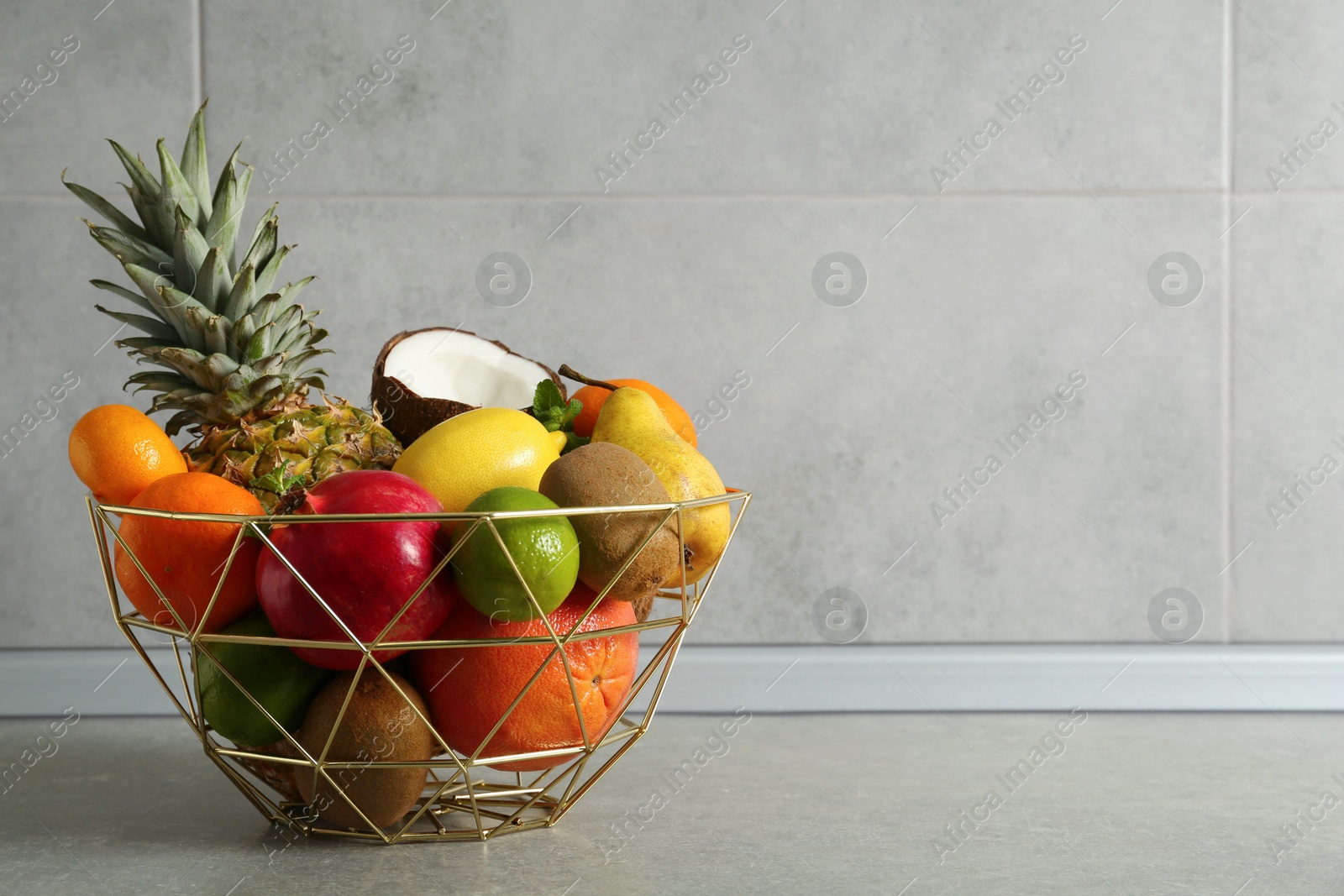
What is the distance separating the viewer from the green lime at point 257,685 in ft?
1.81

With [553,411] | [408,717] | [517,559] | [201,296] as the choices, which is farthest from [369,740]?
[201,296]

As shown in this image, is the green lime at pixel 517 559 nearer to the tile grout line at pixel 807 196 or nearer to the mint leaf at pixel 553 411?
the mint leaf at pixel 553 411

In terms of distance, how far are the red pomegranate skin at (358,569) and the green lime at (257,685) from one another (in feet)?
0.08

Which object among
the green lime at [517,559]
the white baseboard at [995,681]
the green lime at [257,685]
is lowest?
the white baseboard at [995,681]

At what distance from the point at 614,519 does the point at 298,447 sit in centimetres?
26

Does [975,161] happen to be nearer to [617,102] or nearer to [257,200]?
[617,102]

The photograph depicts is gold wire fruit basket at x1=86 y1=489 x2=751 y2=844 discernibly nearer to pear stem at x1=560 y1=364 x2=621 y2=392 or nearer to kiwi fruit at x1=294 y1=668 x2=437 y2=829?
kiwi fruit at x1=294 y1=668 x2=437 y2=829

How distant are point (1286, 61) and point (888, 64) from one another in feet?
1.40

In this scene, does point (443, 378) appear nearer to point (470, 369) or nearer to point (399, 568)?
point (470, 369)

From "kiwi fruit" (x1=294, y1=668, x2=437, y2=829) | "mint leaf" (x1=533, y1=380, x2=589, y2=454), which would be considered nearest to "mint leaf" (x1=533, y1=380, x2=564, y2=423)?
"mint leaf" (x1=533, y1=380, x2=589, y2=454)

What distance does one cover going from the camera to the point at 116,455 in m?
0.59

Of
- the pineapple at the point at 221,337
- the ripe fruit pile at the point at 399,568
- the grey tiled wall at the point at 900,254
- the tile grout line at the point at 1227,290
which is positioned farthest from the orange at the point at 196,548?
the tile grout line at the point at 1227,290

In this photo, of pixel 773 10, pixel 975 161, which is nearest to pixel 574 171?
pixel 773 10

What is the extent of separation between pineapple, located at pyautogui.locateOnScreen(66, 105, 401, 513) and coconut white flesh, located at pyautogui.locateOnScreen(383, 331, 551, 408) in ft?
0.22
